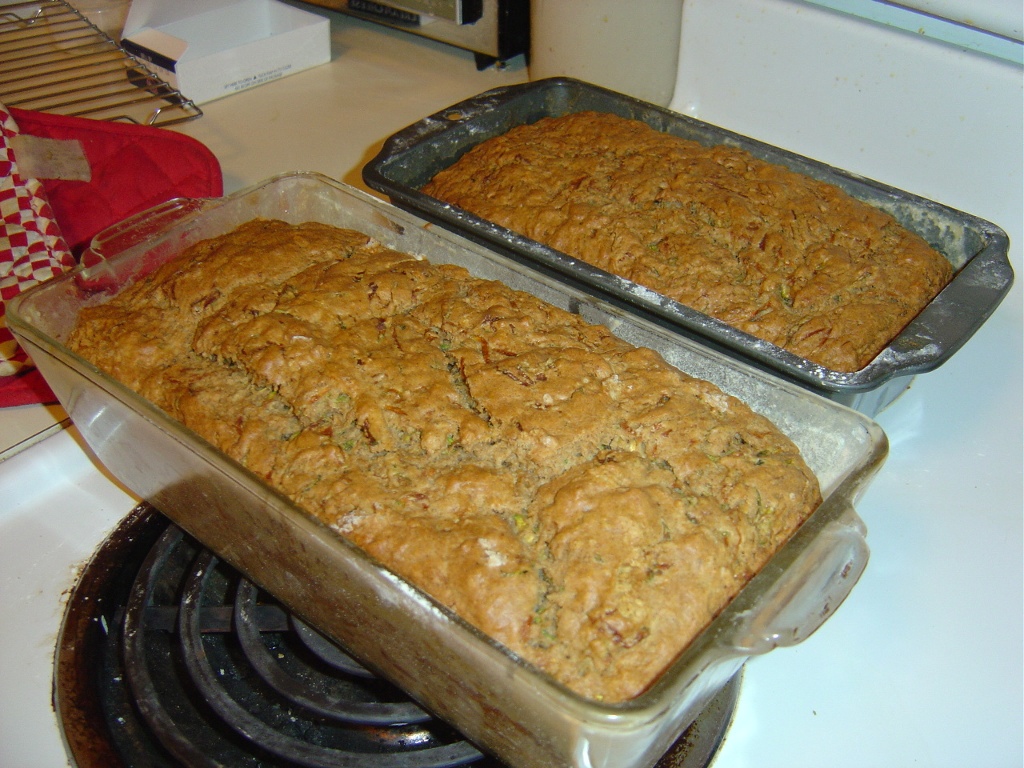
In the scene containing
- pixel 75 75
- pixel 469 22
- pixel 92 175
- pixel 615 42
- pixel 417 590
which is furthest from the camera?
pixel 469 22

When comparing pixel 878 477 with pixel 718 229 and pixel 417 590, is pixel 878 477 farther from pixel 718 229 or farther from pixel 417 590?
pixel 417 590

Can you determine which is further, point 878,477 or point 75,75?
point 75,75

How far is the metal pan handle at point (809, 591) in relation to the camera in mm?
724

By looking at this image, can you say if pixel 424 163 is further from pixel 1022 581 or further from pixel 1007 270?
pixel 1022 581

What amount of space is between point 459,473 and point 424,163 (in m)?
0.87

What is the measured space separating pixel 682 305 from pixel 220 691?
0.76m

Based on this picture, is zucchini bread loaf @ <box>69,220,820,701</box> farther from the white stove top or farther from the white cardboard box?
the white cardboard box

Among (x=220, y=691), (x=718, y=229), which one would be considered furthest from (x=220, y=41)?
(x=220, y=691)

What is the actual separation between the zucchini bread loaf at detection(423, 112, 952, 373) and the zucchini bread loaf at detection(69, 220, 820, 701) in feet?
1.08

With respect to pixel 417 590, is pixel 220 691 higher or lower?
lower

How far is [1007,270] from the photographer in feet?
4.24

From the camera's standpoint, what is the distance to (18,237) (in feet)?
4.28

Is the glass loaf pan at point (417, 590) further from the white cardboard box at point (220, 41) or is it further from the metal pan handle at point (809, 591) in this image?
the white cardboard box at point (220, 41)

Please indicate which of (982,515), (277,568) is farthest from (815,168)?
(277,568)
